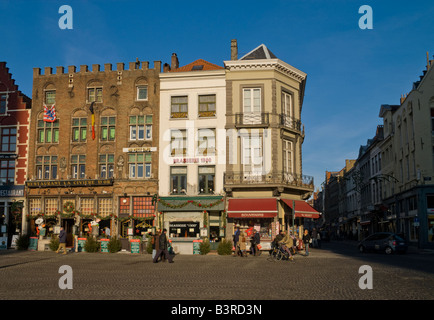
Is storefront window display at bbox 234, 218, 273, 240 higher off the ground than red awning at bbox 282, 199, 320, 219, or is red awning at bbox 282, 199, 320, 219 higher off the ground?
red awning at bbox 282, 199, 320, 219

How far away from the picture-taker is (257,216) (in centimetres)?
3088

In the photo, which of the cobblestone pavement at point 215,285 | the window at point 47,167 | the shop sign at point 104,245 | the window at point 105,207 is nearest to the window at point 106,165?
the window at point 105,207

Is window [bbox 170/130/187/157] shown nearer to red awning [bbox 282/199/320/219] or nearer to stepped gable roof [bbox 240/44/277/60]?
stepped gable roof [bbox 240/44/277/60]

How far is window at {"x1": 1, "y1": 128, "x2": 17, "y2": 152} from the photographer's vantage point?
37375mm

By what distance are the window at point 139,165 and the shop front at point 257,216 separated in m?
7.25

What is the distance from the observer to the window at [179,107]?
3478 centimetres

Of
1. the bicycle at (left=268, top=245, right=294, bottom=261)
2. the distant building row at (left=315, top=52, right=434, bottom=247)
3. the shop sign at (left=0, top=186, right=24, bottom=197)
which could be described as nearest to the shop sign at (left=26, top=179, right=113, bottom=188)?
the shop sign at (left=0, top=186, right=24, bottom=197)

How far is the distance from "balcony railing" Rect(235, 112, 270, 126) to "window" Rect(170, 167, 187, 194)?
18.3ft

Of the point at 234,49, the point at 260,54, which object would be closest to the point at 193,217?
the point at 260,54

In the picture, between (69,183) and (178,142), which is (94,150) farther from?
(178,142)

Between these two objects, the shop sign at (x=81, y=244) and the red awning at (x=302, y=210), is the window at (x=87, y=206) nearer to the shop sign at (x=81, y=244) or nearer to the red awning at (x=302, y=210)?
the shop sign at (x=81, y=244)

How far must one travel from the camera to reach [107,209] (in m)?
35.1

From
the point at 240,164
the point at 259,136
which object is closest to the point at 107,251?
the point at 240,164
